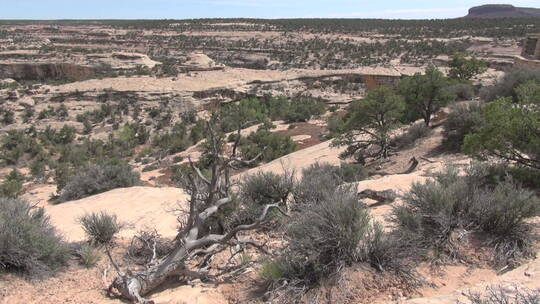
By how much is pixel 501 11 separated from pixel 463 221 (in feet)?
520

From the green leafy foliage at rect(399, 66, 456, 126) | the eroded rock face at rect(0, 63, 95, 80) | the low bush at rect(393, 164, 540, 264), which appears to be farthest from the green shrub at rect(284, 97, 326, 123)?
the low bush at rect(393, 164, 540, 264)

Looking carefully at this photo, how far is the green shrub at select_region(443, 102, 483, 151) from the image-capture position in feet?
47.8

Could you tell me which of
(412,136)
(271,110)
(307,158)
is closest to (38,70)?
(271,110)

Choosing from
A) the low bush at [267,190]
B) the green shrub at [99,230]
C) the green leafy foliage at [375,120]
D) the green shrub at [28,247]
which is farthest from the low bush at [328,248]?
the green leafy foliage at [375,120]

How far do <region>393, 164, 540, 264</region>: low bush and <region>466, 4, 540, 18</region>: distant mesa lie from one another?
470ft

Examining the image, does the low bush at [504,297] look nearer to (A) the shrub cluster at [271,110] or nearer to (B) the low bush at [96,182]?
(B) the low bush at [96,182]

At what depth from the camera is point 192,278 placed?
5.54 m

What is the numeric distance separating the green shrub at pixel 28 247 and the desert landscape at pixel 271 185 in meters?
0.03

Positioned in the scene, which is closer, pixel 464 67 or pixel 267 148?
pixel 267 148

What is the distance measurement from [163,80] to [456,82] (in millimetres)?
22377

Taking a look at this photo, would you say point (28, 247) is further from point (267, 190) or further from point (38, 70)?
point (38, 70)

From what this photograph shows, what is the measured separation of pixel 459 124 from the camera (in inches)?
598

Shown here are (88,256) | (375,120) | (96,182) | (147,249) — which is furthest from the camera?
(375,120)

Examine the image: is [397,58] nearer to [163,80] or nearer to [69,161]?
[163,80]
